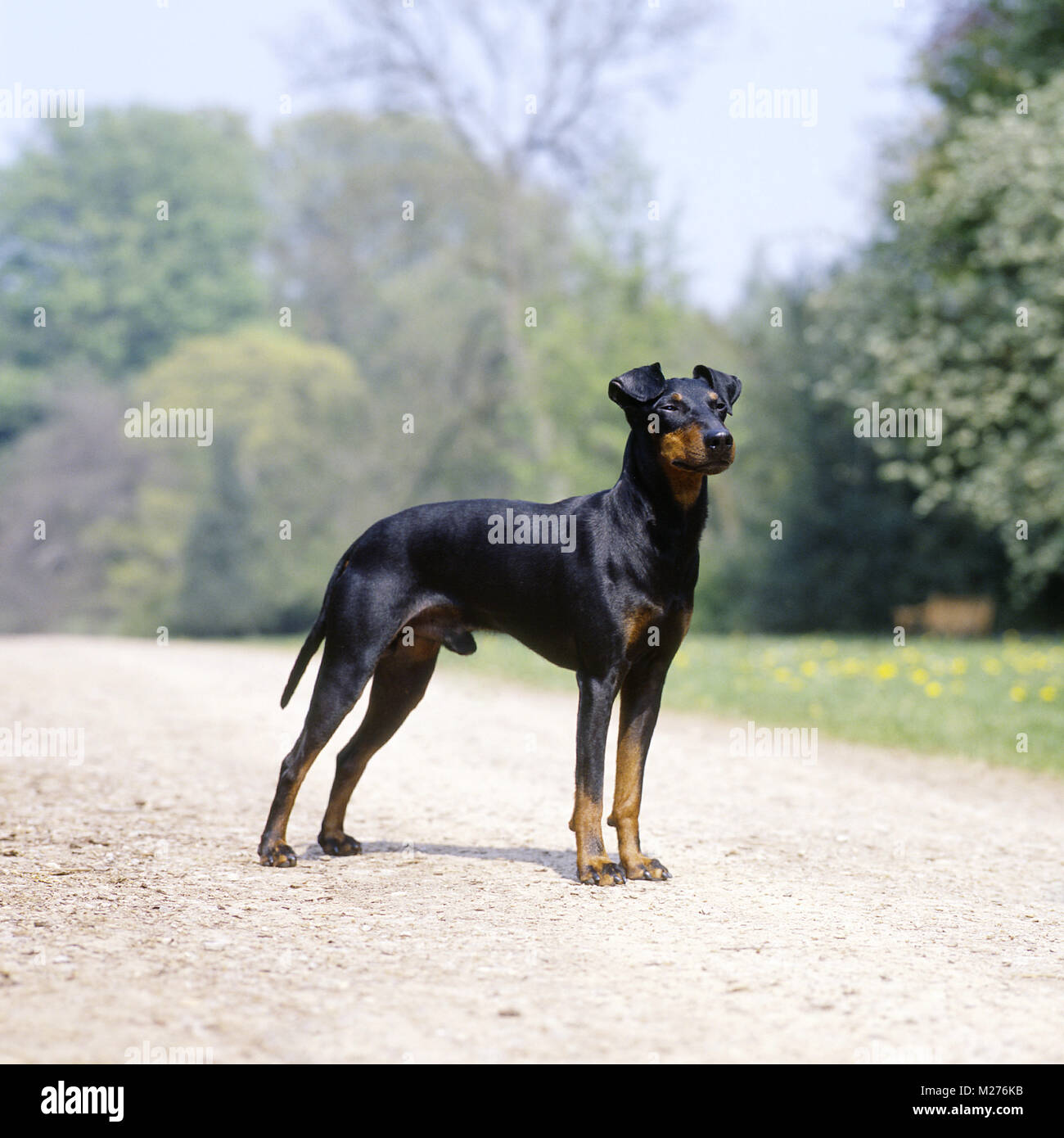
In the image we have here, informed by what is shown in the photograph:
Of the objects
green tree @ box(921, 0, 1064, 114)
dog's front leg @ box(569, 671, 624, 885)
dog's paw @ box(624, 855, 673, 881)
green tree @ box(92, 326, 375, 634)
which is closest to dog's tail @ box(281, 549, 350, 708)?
dog's front leg @ box(569, 671, 624, 885)

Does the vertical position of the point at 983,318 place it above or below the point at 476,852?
above

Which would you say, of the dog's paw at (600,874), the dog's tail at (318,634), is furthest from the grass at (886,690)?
the dog's paw at (600,874)

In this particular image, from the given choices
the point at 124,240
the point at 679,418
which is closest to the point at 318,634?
the point at 679,418

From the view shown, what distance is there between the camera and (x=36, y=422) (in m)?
49.9

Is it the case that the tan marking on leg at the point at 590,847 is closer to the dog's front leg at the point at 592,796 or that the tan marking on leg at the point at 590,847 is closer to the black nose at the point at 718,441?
the dog's front leg at the point at 592,796

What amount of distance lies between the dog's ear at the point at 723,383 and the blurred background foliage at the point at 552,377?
12.7 metres

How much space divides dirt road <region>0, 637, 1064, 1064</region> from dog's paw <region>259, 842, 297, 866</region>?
11 cm

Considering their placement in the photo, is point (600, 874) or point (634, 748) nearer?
point (600, 874)

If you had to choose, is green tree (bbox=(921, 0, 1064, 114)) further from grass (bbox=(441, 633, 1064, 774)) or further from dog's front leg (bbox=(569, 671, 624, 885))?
dog's front leg (bbox=(569, 671, 624, 885))

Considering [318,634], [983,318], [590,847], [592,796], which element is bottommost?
[590,847]

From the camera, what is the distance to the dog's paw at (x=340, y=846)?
622 cm

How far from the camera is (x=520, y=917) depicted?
4941 millimetres

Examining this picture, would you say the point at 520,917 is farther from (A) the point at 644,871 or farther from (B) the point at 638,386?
(B) the point at 638,386

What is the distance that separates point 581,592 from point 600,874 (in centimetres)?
117
